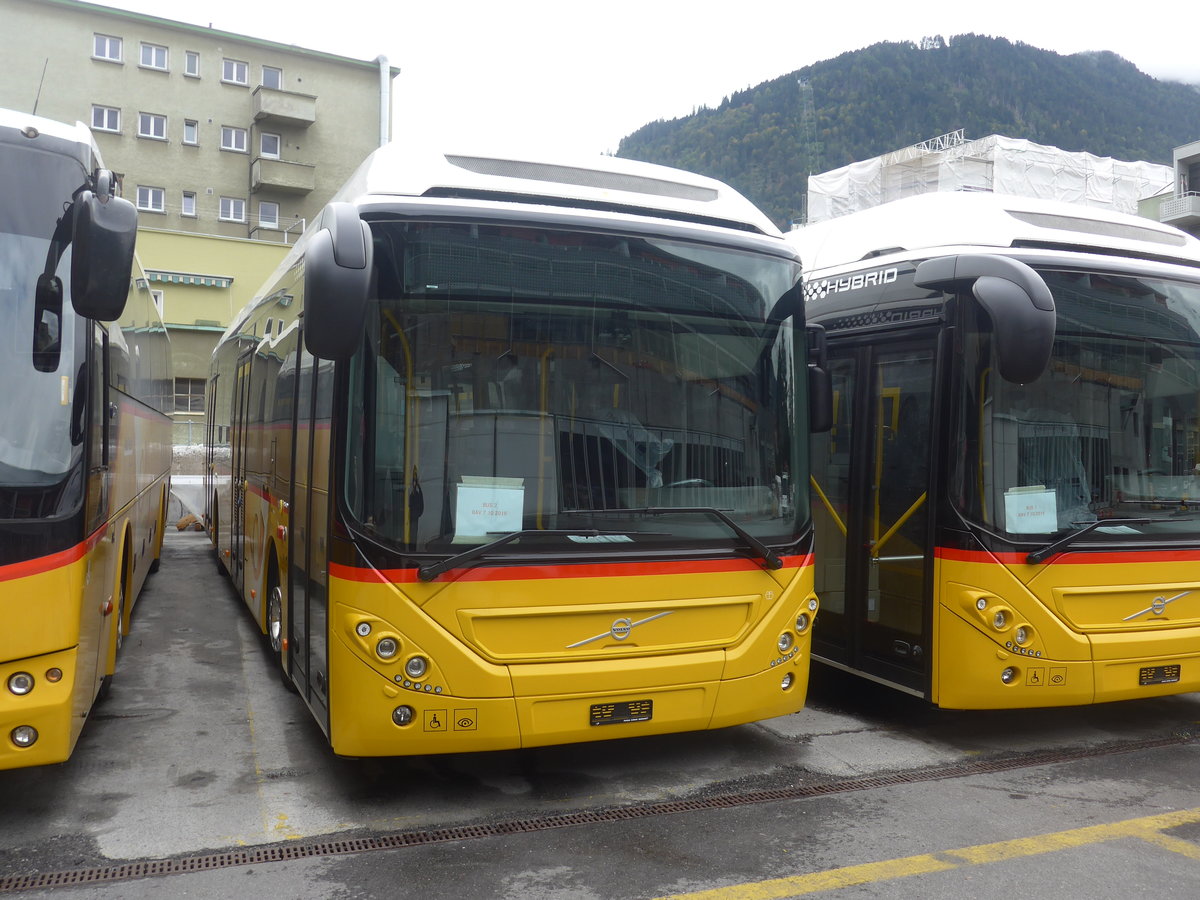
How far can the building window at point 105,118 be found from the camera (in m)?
40.4

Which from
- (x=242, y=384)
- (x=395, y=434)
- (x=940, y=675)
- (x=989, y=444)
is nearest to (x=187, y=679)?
(x=242, y=384)

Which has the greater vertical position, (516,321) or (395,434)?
(516,321)

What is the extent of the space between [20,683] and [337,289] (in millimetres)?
2016

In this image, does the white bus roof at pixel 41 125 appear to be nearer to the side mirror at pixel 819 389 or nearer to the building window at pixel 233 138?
the side mirror at pixel 819 389

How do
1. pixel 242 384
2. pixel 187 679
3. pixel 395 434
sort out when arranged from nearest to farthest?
1. pixel 395 434
2. pixel 187 679
3. pixel 242 384

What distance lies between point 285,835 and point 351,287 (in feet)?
7.98

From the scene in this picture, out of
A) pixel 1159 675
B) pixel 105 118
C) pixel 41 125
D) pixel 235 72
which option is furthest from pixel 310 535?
pixel 235 72

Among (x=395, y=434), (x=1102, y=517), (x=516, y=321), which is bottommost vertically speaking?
(x=1102, y=517)

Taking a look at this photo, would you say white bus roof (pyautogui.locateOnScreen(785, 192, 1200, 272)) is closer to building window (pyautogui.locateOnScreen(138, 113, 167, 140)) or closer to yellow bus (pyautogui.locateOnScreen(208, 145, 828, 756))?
yellow bus (pyautogui.locateOnScreen(208, 145, 828, 756))

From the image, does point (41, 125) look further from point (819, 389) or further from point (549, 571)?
point (819, 389)

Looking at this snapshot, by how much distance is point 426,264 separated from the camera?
4902 millimetres

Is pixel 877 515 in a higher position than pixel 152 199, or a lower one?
lower

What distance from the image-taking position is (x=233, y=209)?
43281mm

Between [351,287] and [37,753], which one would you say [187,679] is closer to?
[37,753]
